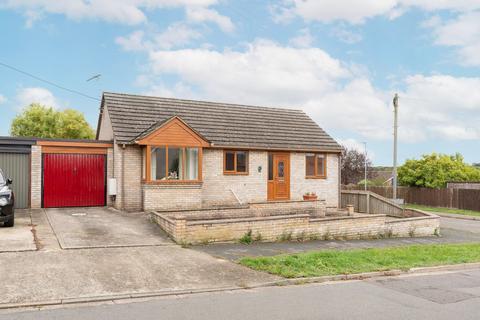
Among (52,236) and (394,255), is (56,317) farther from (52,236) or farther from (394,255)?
(394,255)

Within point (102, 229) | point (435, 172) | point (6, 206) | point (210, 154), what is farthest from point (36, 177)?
point (435, 172)

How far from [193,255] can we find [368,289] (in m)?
4.28

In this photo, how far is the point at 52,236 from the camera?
40.0 ft

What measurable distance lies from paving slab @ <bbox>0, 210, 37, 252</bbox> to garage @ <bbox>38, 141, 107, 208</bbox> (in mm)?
3386

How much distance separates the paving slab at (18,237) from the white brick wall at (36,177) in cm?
303

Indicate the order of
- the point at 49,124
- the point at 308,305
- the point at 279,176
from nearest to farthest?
the point at 308,305
the point at 279,176
the point at 49,124

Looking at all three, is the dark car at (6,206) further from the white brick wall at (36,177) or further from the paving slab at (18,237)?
the white brick wall at (36,177)

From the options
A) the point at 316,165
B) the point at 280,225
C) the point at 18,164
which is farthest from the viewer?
the point at 316,165

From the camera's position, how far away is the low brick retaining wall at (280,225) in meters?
12.9

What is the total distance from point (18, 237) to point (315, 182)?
15.0 metres

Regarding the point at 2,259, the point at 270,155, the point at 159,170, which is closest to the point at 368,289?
the point at 2,259

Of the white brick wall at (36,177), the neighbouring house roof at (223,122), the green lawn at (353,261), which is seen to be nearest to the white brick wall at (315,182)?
the neighbouring house roof at (223,122)

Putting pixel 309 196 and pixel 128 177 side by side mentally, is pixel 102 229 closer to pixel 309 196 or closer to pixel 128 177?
pixel 128 177

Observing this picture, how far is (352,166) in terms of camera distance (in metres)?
55.1
